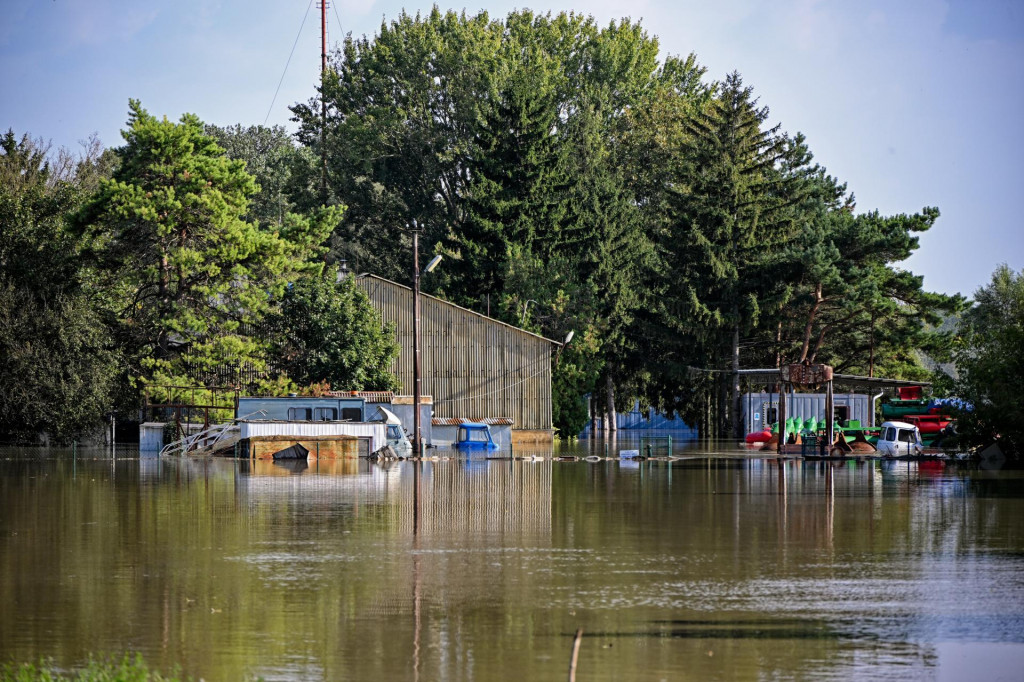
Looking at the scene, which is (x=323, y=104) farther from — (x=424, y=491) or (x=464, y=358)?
(x=424, y=491)

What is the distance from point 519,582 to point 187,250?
45.7 meters

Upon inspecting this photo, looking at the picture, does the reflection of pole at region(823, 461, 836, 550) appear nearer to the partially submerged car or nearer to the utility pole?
the partially submerged car

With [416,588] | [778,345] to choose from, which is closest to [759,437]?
[778,345]

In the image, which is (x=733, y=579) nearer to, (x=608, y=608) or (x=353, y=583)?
(x=608, y=608)

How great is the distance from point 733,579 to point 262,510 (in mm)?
13210

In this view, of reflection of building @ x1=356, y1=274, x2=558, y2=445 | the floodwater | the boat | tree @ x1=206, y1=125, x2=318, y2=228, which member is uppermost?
tree @ x1=206, y1=125, x2=318, y2=228

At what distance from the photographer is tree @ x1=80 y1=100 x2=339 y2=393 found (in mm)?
60469

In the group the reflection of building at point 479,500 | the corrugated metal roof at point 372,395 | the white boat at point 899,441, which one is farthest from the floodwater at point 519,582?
the corrugated metal roof at point 372,395

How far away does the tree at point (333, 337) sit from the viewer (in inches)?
2418

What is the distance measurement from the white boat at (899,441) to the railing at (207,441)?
25.0 metres

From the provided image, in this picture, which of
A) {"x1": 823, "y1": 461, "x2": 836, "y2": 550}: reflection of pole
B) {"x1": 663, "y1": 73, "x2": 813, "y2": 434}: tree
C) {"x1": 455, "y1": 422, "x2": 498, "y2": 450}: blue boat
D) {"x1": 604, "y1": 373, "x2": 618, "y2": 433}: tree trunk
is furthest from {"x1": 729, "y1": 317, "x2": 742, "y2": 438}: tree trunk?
{"x1": 823, "y1": 461, "x2": 836, "y2": 550}: reflection of pole

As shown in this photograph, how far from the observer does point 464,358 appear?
66.8 metres

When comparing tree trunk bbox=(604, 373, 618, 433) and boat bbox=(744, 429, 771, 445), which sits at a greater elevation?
tree trunk bbox=(604, 373, 618, 433)

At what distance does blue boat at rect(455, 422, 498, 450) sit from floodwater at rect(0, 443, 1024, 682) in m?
28.1
